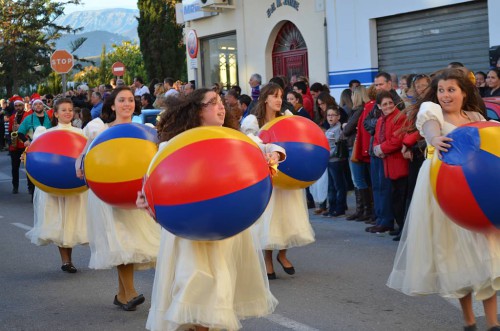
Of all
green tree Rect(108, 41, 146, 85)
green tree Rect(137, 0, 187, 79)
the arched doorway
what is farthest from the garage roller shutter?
green tree Rect(108, 41, 146, 85)

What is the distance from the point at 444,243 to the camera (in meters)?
5.76

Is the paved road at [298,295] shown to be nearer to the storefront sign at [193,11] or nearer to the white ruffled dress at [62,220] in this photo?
the white ruffled dress at [62,220]

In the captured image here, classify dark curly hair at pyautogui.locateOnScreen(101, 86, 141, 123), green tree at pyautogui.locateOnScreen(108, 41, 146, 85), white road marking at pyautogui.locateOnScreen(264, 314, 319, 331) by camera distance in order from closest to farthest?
white road marking at pyautogui.locateOnScreen(264, 314, 319, 331) → dark curly hair at pyautogui.locateOnScreen(101, 86, 141, 123) → green tree at pyautogui.locateOnScreen(108, 41, 146, 85)

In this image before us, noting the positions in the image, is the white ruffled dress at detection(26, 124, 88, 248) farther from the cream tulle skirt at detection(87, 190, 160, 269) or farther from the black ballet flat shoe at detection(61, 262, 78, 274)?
the cream tulle skirt at detection(87, 190, 160, 269)

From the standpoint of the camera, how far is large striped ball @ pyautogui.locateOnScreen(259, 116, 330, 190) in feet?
25.8

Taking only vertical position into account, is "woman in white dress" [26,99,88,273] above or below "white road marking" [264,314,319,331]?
above

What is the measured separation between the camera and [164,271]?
17.0ft

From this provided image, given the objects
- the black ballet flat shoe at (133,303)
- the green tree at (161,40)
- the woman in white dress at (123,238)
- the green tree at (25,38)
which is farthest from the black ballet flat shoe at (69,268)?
the green tree at (25,38)

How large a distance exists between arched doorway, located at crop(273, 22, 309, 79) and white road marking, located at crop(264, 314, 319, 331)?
1484cm

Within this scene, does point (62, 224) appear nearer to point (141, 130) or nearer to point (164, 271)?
point (141, 130)

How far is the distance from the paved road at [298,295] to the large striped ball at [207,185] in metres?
1.97

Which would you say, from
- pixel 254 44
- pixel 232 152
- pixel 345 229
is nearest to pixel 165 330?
pixel 232 152

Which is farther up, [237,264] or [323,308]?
[237,264]

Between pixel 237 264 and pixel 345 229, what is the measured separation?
5.88m
